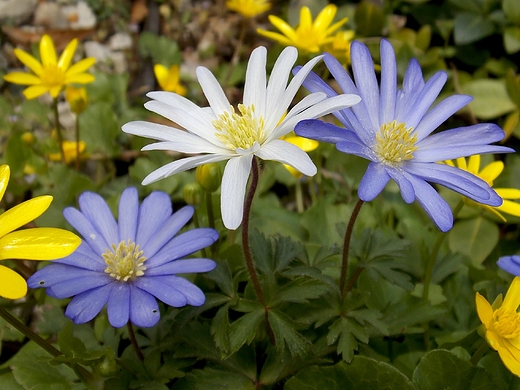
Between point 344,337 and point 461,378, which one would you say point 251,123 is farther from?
point 461,378

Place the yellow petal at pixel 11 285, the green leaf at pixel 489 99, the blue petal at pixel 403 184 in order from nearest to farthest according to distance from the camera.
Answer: the yellow petal at pixel 11 285 → the blue petal at pixel 403 184 → the green leaf at pixel 489 99

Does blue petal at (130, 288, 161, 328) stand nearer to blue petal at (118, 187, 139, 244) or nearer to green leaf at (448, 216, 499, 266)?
blue petal at (118, 187, 139, 244)

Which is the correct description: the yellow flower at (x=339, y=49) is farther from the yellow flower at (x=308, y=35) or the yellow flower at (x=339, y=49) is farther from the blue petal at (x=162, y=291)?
the blue petal at (x=162, y=291)

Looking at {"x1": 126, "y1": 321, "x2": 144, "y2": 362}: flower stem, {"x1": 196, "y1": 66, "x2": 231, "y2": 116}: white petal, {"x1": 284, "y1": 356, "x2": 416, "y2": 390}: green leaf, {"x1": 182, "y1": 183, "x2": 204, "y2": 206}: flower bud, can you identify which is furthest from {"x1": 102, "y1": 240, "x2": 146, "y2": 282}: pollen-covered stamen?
{"x1": 284, "y1": 356, "x2": 416, "y2": 390}: green leaf

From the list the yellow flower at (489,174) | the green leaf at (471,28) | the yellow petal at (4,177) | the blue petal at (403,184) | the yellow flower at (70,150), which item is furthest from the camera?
the green leaf at (471,28)

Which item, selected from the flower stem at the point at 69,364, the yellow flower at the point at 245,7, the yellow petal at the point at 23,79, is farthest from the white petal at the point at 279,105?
the yellow flower at the point at 245,7

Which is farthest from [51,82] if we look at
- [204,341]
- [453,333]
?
[453,333]
